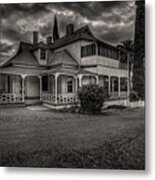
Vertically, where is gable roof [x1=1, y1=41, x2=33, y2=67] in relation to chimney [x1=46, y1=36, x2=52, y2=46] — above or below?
below

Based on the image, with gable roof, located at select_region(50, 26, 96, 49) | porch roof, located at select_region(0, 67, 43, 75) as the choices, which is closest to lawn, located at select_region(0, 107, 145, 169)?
porch roof, located at select_region(0, 67, 43, 75)

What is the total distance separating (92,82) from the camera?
93.2 inches

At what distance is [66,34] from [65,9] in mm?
182

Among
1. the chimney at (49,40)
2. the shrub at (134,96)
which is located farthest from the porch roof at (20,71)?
the shrub at (134,96)

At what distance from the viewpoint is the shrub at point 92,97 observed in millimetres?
2361

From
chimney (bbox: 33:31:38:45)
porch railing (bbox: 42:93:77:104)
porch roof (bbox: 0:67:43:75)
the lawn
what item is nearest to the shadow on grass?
the lawn

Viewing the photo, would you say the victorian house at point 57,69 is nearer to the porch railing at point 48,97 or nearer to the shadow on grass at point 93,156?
the porch railing at point 48,97

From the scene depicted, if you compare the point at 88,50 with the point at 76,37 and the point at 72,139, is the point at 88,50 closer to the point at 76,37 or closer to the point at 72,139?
the point at 76,37

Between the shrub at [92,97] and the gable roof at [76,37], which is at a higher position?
the gable roof at [76,37]

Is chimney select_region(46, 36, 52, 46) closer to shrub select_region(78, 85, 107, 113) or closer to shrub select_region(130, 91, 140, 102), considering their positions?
shrub select_region(78, 85, 107, 113)

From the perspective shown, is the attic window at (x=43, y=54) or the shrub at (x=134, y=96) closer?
the shrub at (x=134, y=96)

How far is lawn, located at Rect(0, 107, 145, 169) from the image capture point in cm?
228

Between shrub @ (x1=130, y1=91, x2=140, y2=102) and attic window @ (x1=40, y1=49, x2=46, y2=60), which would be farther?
attic window @ (x1=40, y1=49, x2=46, y2=60)

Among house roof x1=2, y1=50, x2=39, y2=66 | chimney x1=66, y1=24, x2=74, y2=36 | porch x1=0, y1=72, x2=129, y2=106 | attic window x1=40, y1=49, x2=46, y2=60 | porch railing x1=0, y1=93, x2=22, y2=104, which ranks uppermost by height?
chimney x1=66, y1=24, x2=74, y2=36
